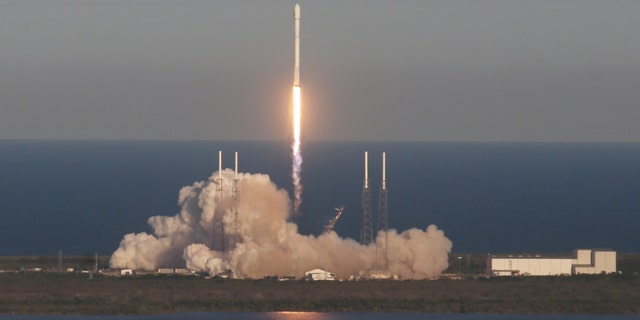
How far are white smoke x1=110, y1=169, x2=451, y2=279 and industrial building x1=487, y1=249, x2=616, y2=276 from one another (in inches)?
121

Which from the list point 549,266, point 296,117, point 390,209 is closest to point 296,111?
point 296,117

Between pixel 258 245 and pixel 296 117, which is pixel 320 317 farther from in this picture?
pixel 296 117

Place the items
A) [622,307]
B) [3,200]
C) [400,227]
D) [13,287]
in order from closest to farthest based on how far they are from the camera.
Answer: [622,307], [13,287], [400,227], [3,200]

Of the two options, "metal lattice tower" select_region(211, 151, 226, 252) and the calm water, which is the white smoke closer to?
"metal lattice tower" select_region(211, 151, 226, 252)

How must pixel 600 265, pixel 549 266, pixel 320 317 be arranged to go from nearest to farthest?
pixel 320 317 < pixel 549 266 < pixel 600 265

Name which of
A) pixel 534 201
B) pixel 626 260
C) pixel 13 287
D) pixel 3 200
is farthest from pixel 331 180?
pixel 13 287

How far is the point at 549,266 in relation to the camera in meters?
85.2

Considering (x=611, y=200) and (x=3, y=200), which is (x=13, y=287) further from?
(x=611, y=200)

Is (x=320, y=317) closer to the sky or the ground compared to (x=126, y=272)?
closer to the ground

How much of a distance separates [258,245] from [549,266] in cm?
1424

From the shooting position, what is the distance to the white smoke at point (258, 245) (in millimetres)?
81781

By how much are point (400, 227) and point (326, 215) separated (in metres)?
5.60

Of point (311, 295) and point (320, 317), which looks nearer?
point (320, 317)

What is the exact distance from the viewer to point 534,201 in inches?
6344
